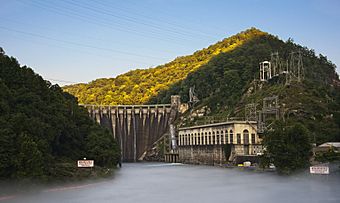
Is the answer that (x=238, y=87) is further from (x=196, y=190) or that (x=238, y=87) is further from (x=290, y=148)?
(x=196, y=190)

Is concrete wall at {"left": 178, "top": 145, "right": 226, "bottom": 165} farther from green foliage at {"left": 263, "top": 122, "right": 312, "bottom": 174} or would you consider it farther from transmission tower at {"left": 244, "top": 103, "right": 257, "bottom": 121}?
green foliage at {"left": 263, "top": 122, "right": 312, "bottom": 174}

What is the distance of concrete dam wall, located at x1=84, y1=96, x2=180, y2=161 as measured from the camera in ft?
376

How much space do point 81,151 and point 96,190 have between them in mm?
16111

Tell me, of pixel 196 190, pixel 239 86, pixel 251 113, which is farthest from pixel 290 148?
pixel 239 86

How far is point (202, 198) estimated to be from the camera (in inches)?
1721

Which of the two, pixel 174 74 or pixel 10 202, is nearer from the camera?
pixel 10 202

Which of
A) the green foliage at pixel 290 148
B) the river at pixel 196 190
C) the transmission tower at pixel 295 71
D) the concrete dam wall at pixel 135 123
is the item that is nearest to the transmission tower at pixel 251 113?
the transmission tower at pixel 295 71

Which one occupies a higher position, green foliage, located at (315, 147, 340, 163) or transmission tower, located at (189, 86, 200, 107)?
transmission tower, located at (189, 86, 200, 107)

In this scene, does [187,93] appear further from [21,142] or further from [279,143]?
[21,142]

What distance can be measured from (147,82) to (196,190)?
128 meters

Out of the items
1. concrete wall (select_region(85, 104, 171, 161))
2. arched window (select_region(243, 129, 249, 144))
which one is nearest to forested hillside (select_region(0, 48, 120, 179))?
arched window (select_region(243, 129, 249, 144))

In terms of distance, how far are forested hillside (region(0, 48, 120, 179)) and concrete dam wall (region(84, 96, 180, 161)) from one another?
123ft

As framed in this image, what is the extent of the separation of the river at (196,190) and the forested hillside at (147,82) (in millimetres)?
95447

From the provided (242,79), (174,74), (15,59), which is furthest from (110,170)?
(174,74)
